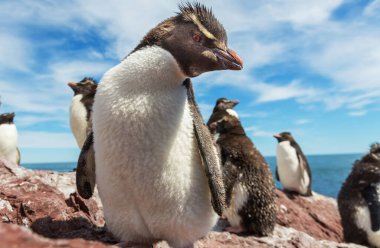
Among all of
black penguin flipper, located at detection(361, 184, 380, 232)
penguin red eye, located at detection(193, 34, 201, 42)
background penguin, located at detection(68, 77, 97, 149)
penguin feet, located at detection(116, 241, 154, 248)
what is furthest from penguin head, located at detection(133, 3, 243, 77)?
background penguin, located at detection(68, 77, 97, 149)

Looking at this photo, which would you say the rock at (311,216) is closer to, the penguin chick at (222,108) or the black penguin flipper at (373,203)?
the black penguin flipper at (373,203)

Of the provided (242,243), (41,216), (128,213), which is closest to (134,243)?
(128,213)

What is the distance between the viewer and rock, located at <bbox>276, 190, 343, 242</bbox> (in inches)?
320

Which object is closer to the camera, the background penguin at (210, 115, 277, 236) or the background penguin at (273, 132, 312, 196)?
the background penguin at (210, 115, 277, 236)

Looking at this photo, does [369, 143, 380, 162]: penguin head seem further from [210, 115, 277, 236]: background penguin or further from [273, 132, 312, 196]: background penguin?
[210, 115, 277, 236]: background penguin

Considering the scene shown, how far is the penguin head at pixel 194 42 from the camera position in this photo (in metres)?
3.06

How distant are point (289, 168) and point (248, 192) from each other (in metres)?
5.82

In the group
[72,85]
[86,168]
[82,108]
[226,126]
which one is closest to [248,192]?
[226,126]

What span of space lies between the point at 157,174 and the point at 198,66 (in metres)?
0.89

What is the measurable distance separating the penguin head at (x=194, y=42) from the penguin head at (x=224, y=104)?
4786mm

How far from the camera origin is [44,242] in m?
1.45

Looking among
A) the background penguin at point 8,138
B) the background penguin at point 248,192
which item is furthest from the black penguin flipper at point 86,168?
the background penguin at point 8,138

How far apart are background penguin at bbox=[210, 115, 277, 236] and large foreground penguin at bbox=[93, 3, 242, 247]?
2.29 m

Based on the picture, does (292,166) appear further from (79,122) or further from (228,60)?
(228,60)
